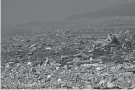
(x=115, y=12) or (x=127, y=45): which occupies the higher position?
(x=115, y=12)

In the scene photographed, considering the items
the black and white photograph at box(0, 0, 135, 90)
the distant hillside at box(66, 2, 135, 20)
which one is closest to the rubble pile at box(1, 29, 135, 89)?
the black and white photograph at box(0, 0, 135, 90)

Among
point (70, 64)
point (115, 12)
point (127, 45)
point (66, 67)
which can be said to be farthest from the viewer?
point (115, 12)

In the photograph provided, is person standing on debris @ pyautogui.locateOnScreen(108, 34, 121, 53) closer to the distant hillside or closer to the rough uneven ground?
the rough uneven ground

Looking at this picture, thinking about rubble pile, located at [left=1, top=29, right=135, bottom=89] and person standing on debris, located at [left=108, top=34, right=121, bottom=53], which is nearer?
rubble pile, located at [left=1, top=29, right=135, bottom=89]

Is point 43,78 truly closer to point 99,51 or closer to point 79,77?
point 79,77

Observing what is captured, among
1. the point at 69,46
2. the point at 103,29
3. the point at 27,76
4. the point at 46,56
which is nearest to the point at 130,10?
the point at 103,29

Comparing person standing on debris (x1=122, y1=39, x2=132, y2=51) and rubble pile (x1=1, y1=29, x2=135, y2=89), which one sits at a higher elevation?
person standing on debris (x1=122, y1=39, x2=132, y2=51)

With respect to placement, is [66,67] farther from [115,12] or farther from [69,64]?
[115,12]

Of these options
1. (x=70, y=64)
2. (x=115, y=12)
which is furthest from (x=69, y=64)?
(x=115, y=12)
